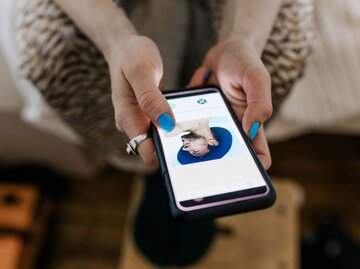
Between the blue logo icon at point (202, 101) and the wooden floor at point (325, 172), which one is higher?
the blue logo icon at point (202, 101)

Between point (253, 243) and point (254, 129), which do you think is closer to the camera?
point (254, 129)

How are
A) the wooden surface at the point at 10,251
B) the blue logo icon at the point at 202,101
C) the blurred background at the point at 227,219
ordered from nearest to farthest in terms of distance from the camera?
the blue logo icon at the point at 202,101 → the blurred background at the point at 227,219 → the wooden surface at the point at 10,251

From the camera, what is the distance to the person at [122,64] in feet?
1.67

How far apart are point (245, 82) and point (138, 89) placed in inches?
5.3

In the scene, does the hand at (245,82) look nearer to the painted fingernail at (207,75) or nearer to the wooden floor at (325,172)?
the painted fingernail at (207,75)

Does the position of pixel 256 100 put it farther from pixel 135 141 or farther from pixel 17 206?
pixel 17 206

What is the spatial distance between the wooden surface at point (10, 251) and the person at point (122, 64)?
361 mm

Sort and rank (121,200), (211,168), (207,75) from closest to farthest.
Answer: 1. (211,168)
2. (207,75)
3. (121,200)

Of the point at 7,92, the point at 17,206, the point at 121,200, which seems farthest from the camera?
the point at 121,200

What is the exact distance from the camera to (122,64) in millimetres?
539

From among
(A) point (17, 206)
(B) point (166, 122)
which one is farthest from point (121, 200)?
(B) point (166, 122)

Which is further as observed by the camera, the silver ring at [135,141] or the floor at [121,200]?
the floor at [121,200]

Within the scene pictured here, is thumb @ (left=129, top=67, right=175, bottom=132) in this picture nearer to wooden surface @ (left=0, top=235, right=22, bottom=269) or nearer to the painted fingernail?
the painted fingernail

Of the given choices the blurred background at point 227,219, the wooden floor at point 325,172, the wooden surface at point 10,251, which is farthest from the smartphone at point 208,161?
the wooden floor at point 325,172
